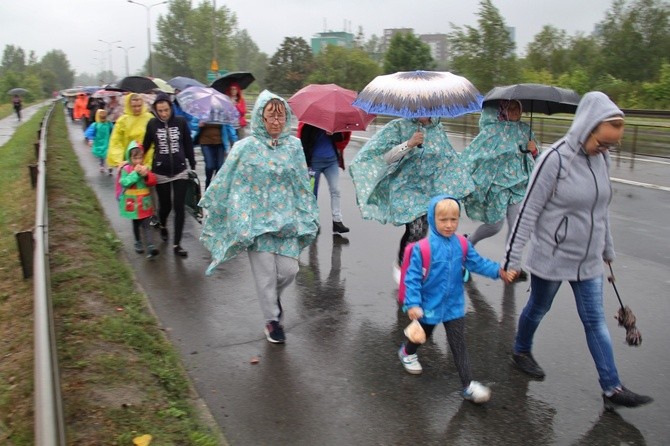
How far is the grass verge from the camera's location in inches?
135

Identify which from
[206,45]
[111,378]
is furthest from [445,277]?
[206,45]

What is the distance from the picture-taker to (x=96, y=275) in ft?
19.3

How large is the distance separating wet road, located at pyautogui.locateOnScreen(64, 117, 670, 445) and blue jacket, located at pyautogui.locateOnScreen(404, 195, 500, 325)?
20.9 inches

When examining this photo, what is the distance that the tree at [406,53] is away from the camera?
44969 millimetres

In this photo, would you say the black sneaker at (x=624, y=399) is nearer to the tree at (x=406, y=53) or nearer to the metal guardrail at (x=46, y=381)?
the metal guardrail at (x=46, y=381)

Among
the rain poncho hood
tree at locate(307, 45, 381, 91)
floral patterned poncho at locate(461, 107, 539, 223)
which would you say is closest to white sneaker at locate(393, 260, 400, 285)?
floral patterned poncho at locate(461, 107, 539, 223)

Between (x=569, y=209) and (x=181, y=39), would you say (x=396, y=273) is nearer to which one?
(x=569, y=209)

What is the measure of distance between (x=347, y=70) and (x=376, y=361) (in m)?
46.1

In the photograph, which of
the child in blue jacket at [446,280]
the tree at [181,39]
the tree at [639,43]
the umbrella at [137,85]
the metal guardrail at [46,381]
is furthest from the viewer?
the tree at [181,39]

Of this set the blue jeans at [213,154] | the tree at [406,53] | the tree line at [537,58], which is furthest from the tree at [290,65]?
the blue jeans at [213,154]

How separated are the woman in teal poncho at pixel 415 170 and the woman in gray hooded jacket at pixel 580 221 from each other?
1.64 metres

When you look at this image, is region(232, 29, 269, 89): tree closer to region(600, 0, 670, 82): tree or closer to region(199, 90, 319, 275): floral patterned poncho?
region(600, 0, 670, 82): tree

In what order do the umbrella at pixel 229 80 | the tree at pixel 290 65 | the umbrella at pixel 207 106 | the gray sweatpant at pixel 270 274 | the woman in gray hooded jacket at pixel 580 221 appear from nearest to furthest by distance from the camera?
the woman in gray hooded jacket at pixel 580 221 → the gray sweatpant at pixel 270 274 → the umbrella at pixel 207 106 → the umbrella at pixel 229 80 → the tree at pixel 290 65

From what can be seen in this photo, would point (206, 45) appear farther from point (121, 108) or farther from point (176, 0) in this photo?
point (121, 108)
